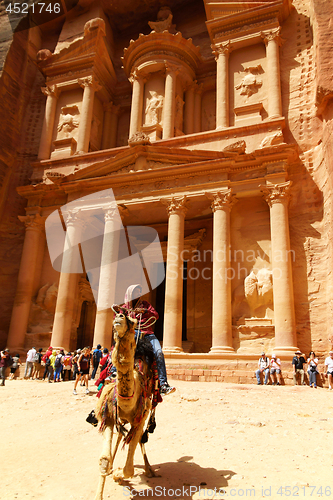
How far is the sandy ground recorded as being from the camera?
445cm

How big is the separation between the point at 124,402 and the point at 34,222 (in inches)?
745

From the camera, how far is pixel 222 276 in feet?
52.4

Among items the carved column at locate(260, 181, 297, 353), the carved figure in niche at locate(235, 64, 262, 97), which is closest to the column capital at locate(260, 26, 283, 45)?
the carved figure in niche at locate(235, 64, 262, 97)

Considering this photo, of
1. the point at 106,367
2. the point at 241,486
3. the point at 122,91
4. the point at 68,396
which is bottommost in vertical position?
the point at 241,486

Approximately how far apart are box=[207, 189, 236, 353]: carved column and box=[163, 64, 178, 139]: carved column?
6.34 m

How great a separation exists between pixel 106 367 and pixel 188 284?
53.6ft

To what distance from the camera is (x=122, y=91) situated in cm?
2744

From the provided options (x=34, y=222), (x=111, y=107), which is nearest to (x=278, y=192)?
(x=34, y=222)

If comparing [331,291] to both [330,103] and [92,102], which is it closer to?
[330,103]

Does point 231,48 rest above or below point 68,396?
above

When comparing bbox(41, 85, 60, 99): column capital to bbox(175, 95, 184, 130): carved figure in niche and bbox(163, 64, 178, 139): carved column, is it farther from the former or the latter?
bbox(175, 95, 184, 130): carved figure in niche

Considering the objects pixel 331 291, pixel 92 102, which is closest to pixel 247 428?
pixel 331 291

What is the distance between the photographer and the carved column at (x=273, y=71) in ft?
61.6

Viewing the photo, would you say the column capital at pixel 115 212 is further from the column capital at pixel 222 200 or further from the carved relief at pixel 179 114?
the carved relief at pixel 179 114
